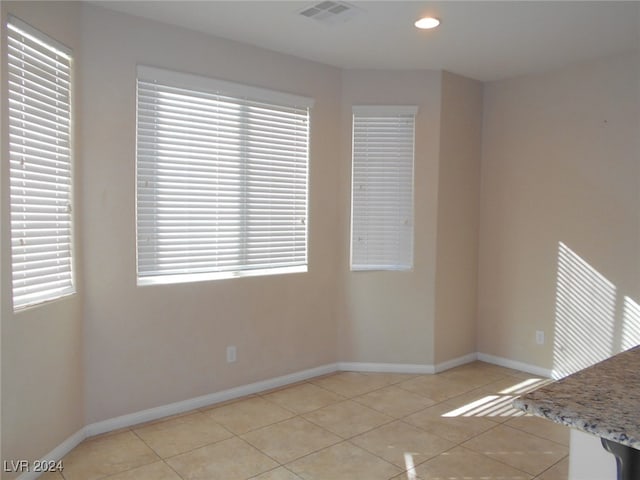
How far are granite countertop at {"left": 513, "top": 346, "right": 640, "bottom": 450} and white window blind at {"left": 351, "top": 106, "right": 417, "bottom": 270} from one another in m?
3.00

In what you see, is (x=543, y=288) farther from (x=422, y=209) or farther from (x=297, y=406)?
(x=297, y=406)

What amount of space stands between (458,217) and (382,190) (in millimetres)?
803

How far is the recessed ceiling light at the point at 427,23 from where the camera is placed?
315 cm

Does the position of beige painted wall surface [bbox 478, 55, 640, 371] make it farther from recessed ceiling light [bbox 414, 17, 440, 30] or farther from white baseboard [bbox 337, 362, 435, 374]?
recessed ceiling light [bbox 414, 17, 440, 30]

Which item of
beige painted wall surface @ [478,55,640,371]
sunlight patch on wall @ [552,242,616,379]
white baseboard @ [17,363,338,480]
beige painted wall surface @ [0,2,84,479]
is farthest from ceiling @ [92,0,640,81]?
Result: white baseboard @ [17,363,338,480]

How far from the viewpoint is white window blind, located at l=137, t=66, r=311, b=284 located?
3322 millimetres

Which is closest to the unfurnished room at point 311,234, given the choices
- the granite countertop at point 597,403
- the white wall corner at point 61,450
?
the white wall corner at point 61,450

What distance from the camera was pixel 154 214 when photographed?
3.33m

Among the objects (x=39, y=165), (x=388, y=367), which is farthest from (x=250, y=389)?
(x=39, y=165)

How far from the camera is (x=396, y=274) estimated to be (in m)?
4.38

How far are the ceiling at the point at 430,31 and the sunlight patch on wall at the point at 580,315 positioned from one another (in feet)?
5.52

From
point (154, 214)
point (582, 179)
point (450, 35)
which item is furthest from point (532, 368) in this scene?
point (154, 214)

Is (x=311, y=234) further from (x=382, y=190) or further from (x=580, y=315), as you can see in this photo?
(x=580, y=315)

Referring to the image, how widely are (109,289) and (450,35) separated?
2940 millimetres
